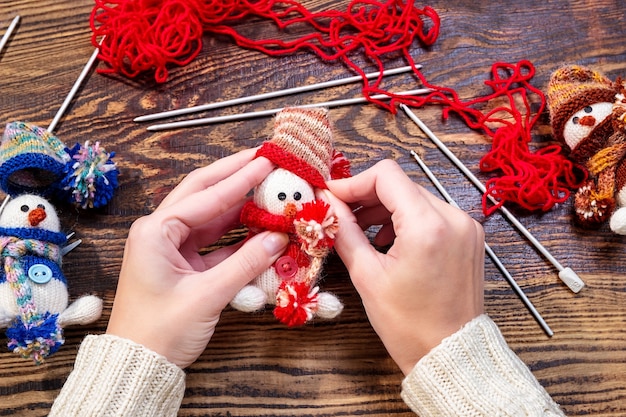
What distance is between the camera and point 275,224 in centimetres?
116

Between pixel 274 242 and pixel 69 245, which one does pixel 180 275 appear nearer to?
pixel 274 242

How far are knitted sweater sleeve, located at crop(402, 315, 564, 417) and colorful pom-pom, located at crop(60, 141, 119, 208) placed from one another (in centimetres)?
84

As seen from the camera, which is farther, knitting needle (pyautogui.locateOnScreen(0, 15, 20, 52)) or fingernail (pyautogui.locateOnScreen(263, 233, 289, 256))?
knitting needle (pyautogui.locateOnScreen(0, 15, 20, 52))

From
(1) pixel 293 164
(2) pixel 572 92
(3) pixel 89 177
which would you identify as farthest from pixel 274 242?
(2) pixel 572 92

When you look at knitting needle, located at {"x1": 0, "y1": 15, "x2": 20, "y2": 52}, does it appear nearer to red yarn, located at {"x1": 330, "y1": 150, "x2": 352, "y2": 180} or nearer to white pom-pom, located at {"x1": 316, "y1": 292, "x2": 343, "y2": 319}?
red yarn, located at {"x1": 330, "y1": 150, "x2": 352, "y2": 180}

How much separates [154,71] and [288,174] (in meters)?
0.60

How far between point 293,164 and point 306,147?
0.19 feet

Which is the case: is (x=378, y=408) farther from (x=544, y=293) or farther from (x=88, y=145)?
(x=88, y=145)

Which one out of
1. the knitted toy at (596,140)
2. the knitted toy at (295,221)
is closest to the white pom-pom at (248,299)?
the knitted toy at (295,221)

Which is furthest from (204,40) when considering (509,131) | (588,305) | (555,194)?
(588,305)

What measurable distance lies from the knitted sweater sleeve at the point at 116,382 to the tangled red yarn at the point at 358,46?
0.77 metres

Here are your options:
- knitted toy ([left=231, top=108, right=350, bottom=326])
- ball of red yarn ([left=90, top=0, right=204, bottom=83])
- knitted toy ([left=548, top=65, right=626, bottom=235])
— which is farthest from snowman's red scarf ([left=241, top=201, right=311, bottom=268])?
knitted toy ([left=548, top=65, right=626, bottom=235])

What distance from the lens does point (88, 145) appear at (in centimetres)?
141

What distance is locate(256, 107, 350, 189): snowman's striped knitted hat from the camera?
3.92ft
